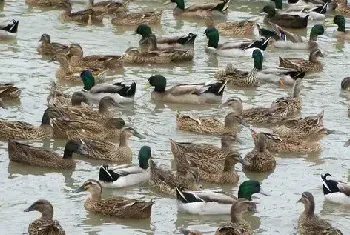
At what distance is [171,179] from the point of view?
52.1 feet

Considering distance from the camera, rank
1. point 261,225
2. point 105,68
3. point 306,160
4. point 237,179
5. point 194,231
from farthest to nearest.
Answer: point 105,68 → point 306,160 → point 237,179 → point 261,225 → point 194,231

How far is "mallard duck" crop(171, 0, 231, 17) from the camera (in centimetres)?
2616

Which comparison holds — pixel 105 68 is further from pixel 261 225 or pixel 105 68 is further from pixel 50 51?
pixel 261 225

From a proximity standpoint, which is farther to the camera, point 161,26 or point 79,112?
point 161,26

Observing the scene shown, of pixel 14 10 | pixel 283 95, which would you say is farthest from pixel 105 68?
pixel 14 10

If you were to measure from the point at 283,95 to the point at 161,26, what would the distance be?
5444 mm

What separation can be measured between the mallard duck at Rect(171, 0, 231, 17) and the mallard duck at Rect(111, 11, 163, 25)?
2.69 feet

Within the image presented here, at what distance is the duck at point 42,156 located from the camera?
16781 mm

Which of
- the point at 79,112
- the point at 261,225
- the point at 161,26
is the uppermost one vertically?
the point at 161,26

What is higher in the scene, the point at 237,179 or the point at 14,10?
the point at 14,10

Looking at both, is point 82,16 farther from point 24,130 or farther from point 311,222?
point 311,222

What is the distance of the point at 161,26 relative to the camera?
25.7 m

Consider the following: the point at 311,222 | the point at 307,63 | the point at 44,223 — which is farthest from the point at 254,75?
the point at 44,223

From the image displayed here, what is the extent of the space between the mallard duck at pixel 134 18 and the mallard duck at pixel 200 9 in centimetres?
82
